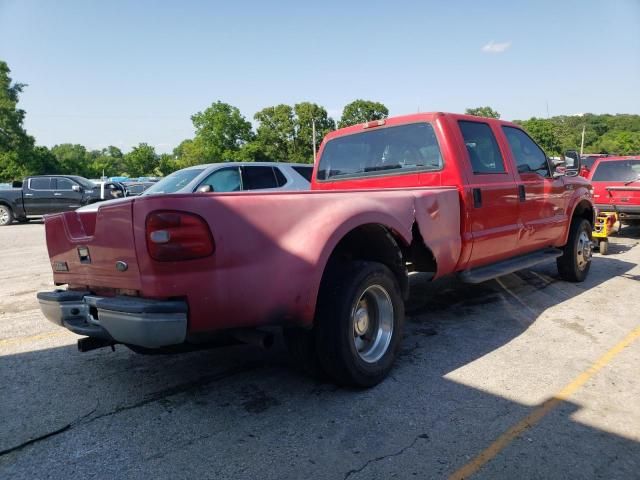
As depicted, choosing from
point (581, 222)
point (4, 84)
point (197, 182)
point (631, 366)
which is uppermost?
point (4, 84)

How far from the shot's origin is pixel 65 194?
1694 cm

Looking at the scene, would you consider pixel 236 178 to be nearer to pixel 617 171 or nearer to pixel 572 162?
pixel 572 162

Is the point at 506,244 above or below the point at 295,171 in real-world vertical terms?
below

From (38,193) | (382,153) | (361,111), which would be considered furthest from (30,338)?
(361,111)

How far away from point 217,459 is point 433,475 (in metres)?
1.07

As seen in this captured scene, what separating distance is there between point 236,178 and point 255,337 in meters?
6.10

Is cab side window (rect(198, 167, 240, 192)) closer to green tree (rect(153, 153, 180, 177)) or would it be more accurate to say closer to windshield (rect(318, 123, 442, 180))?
windshield (rect(318, 123, 442, 180))

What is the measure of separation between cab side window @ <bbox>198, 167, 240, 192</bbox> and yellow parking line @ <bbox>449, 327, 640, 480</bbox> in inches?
242

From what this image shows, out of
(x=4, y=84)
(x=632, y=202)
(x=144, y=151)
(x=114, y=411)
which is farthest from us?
(x=144, y=151)

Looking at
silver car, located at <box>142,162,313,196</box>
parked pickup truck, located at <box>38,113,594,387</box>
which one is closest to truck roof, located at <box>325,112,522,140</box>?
parked pickup truck, located at <box>38,113,594,387</box>

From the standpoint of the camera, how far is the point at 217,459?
245 cm

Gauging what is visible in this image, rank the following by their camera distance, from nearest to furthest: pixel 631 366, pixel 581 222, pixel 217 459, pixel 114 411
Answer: pixel 217 459 < pixel 114 411 < pixel 631 366 < pixel 581 222

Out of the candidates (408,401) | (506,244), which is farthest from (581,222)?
(408,401)

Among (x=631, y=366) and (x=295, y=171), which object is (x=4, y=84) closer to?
(x=295, y=171)
